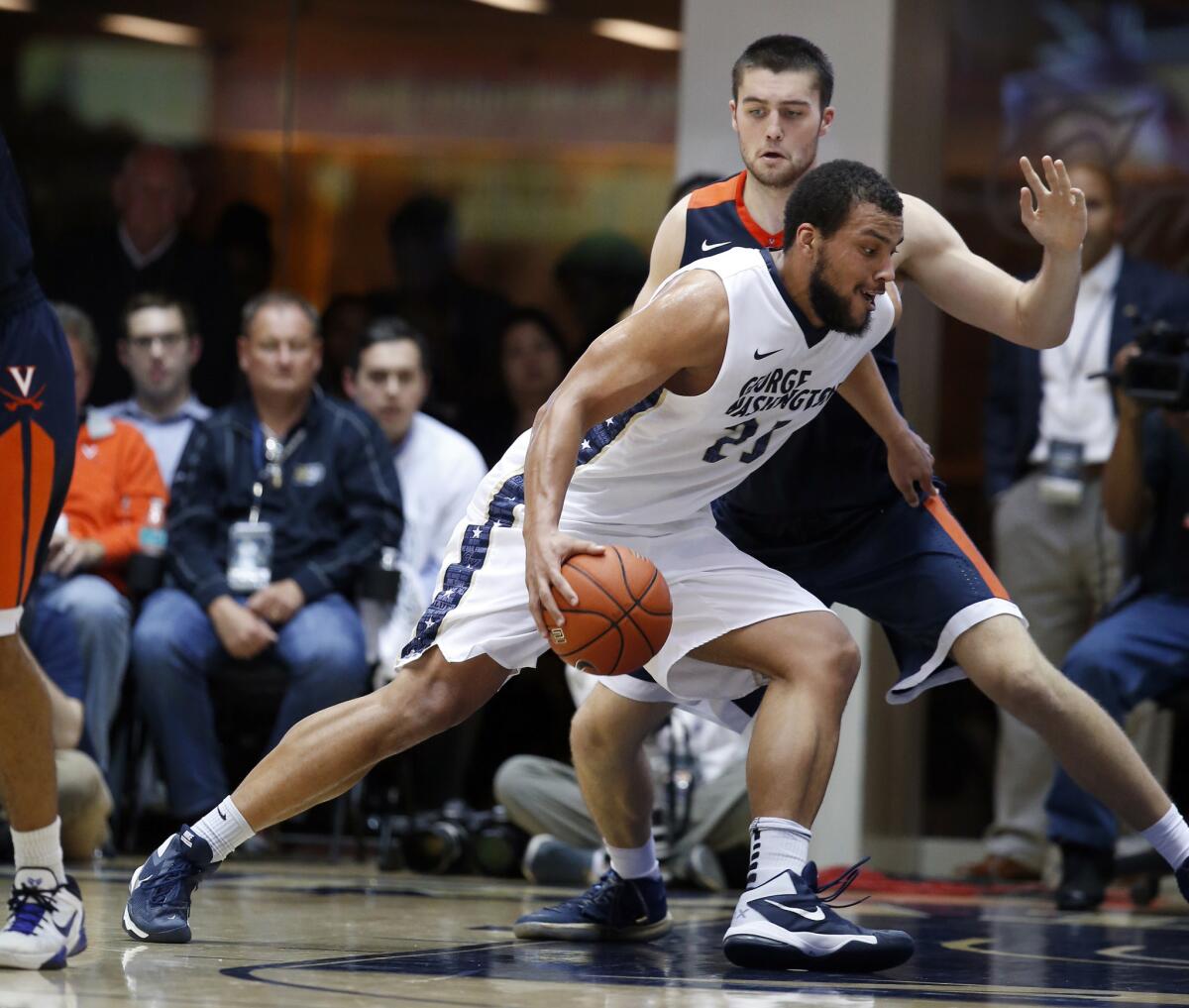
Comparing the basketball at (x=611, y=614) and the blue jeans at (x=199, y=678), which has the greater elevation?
the basketball at (x=611, y=614)

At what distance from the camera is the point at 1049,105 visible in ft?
25.3

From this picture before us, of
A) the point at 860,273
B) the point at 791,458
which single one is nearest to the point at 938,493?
the point at 791,458

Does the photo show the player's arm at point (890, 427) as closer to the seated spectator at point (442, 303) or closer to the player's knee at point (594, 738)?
the player's knee at point (594, 738)

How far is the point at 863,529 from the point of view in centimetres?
457

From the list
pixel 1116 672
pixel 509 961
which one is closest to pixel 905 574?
pixel 509 961

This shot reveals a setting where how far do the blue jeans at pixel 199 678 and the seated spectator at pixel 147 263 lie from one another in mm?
2080

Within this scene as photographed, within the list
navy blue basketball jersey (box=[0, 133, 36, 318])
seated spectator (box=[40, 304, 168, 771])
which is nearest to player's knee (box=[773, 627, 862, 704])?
navy blue basketball jersey (box=[0, 133, 36, 318])

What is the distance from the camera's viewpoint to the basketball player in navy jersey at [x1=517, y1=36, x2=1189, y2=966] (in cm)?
434

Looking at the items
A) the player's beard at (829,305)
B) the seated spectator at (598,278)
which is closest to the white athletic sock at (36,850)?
the player's beard at (829,305)

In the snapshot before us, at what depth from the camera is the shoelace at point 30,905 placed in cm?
354

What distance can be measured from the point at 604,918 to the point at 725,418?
122 centimetres

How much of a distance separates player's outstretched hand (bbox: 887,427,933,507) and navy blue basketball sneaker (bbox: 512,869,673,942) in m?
1.07

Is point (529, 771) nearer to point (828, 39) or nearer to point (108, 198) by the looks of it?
point (828, 39)

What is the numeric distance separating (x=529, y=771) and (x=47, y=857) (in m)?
2.90
